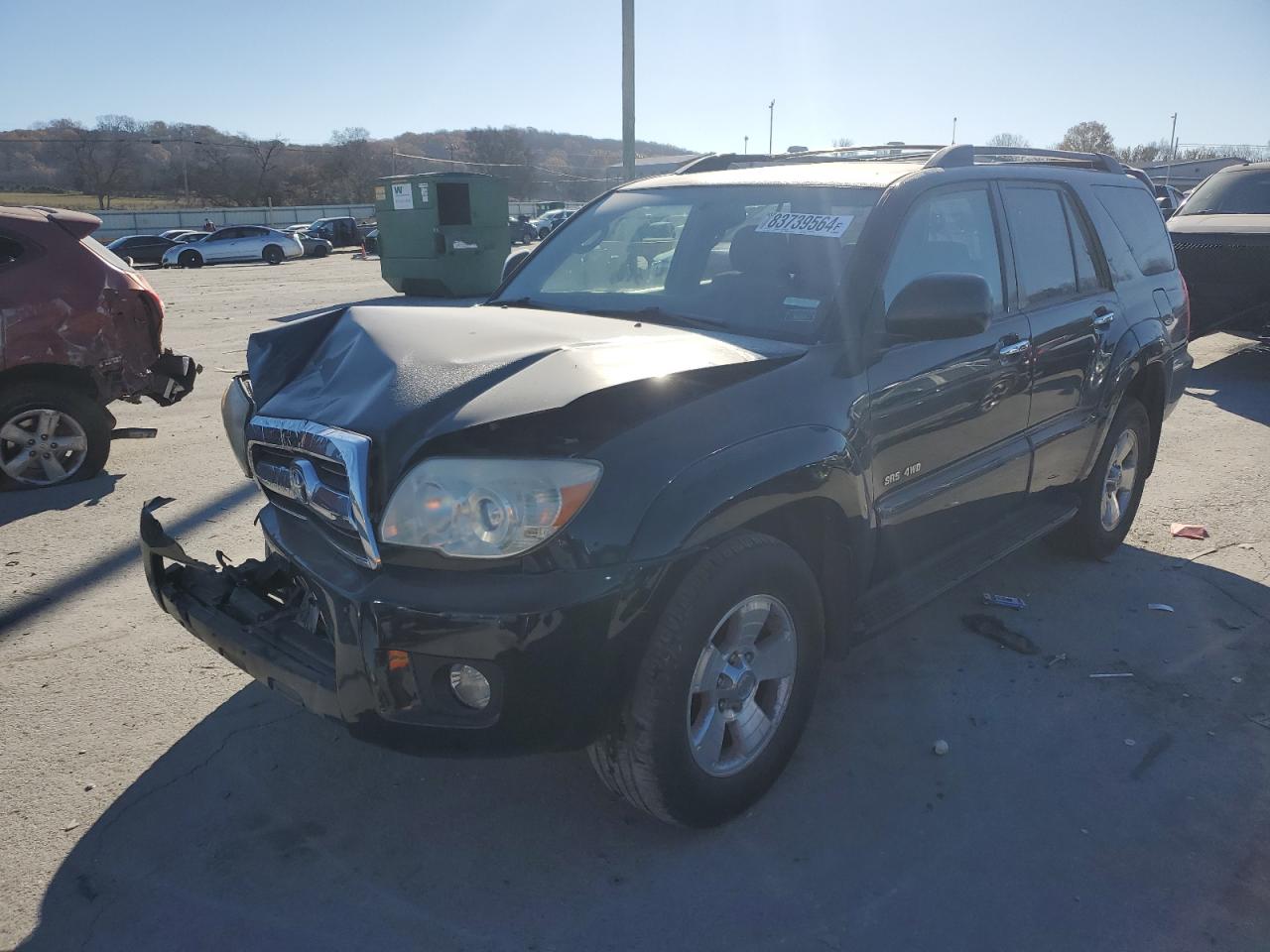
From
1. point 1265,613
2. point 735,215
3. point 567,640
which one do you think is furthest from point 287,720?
point 1265,613

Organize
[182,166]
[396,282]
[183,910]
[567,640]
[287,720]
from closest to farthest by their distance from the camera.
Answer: [567,640] → [183,910] → [287,720] → [396,282] → [182,166]

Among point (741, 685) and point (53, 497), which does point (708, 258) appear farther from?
point (53, 497)

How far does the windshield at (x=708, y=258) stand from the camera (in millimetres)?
3400

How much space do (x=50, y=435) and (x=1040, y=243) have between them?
19.4ft

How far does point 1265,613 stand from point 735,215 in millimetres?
3168

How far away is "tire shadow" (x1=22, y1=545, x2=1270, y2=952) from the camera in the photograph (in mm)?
2549

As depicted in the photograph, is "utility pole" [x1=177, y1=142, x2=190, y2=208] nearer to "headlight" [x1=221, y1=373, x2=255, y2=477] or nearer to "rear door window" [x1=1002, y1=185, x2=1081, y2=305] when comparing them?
"headlight" [x1=221, y1=373, x2=255, y2=477]

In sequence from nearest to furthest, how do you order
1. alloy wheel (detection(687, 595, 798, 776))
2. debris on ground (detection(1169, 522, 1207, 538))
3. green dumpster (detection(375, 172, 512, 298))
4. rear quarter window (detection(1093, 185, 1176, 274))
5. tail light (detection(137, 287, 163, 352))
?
1. alloy wheel (detection(687, 595, 798, 776))
2. rear quarter window (detection(1093, 185, 1176, 274))
3. debris on ground (detection(1169, 522, 1207, 538))
4. tail light (detection(137, 287, 163, 352))
5. green dumpster (detection(375, 172, 512, 298))

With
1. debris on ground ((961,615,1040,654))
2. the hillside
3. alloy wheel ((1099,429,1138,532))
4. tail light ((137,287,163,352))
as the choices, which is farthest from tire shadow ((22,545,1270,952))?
the hillside

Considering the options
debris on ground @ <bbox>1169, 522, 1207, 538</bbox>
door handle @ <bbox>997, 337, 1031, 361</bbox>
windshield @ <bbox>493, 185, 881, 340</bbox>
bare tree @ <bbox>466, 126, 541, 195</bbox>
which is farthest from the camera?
bare tree @ <bbox>466, 126, 541, 195</bbox>

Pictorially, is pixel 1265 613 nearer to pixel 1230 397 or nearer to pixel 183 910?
pixel 183 910

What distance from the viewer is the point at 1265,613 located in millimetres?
4570

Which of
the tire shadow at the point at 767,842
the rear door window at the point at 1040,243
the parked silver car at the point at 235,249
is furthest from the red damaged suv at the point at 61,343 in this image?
the parked silver car at the point at 235,249

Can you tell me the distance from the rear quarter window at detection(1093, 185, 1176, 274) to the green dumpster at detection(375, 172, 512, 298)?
13.0 meters
